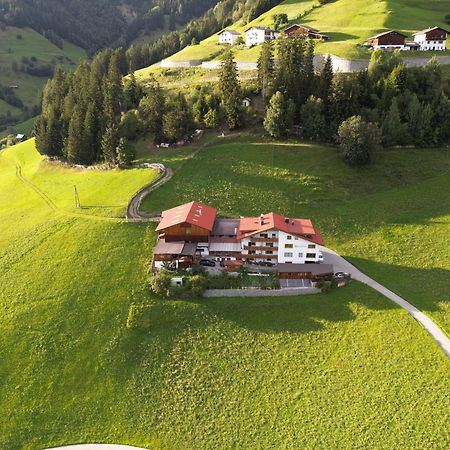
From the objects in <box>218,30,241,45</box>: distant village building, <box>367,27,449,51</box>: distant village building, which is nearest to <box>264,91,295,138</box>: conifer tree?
<box>367,27,449,51</box>: distant village building

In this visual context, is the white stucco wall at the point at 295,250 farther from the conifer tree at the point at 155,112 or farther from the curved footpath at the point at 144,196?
the conifer tree at the point at 155,112

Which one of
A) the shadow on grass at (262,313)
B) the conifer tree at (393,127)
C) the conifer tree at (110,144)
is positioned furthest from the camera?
the conifer tree at (110,144)

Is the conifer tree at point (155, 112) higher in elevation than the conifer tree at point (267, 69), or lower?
lower

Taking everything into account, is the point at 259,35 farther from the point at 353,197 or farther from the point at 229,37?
the point at 353,197

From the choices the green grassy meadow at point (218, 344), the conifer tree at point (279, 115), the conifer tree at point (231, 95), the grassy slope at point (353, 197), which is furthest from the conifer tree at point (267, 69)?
the green grassy meadow at point (218, 344)

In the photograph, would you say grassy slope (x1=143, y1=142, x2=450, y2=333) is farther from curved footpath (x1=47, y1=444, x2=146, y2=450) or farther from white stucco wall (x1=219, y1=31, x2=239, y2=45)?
white stucco wall (x1=219, y1=31, x2=239, y2=45)

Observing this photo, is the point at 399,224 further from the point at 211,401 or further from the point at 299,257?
the point at 211,401

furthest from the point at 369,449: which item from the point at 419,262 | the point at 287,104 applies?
the point at 287,104
